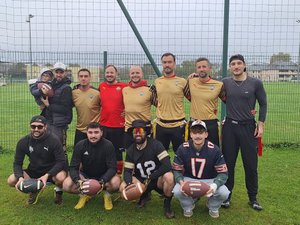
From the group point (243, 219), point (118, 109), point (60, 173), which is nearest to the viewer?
point (243, 219)

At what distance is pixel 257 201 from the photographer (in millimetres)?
5426

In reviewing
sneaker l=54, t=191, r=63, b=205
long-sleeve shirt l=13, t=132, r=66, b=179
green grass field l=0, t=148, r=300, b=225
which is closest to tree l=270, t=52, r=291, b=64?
green grass field l=0, t=148, r=300, b=225

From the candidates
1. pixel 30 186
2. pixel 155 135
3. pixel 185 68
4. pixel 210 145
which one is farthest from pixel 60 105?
pixel 185 68

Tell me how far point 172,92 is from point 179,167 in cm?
124

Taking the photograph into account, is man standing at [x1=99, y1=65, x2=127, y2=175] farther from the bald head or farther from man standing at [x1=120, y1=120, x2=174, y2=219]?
man standing at [x1=120, y1=120, x2=174, y2=219]

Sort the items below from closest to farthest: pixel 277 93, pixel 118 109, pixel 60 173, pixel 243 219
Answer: pixel 243 219, pixel 60 173, pixel 118 109, pixel 277 93

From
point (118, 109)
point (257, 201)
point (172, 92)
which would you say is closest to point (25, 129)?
point (118, 109)

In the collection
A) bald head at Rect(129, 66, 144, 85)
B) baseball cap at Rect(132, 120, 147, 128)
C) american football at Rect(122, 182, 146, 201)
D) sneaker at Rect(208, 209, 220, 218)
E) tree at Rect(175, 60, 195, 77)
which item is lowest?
sneaker at Rect(208, 209, 220, 218)

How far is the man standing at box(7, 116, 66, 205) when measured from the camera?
17.0ft

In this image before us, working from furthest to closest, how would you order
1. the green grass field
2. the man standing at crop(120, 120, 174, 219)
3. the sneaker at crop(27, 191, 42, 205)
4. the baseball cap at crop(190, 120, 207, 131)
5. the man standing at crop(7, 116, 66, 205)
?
1. the sneaker at crop(27, 191, 42, 205)
2. the man standing at crop(7, 116, 66, 205)
3. the man standing at crop(120, 120, 174, 219)
4. the baseball cap at crop(190, 120, 207, 131)
5. the green grass field

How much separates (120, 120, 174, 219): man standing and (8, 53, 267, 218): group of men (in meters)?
0.01

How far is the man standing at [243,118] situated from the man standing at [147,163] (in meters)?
0.98

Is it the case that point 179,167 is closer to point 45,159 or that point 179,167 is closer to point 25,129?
point 45,159

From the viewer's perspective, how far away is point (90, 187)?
4910mm
